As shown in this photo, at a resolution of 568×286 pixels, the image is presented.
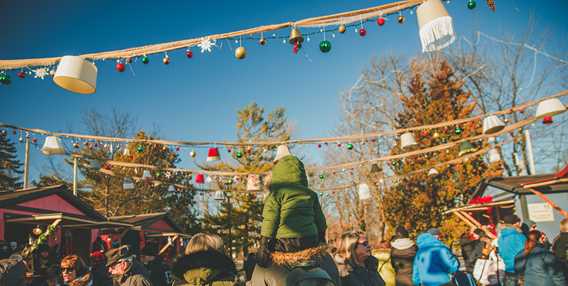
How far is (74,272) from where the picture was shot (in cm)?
377

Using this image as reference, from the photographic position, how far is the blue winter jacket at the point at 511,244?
19.9 ft

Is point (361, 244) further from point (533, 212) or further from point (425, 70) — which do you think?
point (425, 70)

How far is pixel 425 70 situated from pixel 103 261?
27.5 metres

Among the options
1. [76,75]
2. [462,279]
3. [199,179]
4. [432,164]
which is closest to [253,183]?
[199,179]

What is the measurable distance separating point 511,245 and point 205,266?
518 cm

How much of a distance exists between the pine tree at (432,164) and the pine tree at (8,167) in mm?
31791

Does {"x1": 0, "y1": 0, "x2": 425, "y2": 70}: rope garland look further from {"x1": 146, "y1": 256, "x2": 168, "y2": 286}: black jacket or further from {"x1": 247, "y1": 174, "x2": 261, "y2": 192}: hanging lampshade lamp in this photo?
{"x1": 247, "y1": 174, "x2": 261, "y2": 192}: hanging lampshade lamp

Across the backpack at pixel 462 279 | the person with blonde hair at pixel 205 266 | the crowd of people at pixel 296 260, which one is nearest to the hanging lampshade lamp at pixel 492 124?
the crowd of people at pixel 296 260

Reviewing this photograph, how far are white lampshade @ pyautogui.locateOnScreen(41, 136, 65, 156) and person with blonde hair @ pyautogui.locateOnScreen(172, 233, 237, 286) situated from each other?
7032 millimetres

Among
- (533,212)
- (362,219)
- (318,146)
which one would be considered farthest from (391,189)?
(318,146)

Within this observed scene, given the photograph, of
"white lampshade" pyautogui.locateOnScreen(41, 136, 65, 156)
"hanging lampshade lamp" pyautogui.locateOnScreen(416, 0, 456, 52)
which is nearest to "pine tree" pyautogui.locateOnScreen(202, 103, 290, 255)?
"white lampshade" pyautogui.locateOnScreen(41, 136, 65, 156)

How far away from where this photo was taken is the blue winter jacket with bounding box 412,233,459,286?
5.45 m

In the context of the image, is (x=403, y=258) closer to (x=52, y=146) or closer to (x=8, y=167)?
(x=52, y=146)

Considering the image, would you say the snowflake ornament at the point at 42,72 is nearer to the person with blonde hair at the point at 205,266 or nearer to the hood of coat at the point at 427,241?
the person with blonde hair at the point at 205,266
